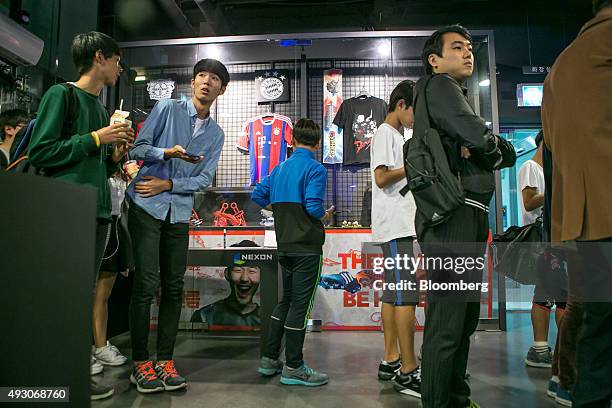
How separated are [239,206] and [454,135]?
3.81 meters

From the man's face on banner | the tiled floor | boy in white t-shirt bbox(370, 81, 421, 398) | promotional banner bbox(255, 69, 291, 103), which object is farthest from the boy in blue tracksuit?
promotional banner bbox(255, 69, 291, 103)

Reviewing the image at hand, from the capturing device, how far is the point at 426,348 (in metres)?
1.47

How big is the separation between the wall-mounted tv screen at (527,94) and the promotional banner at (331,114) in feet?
10.7

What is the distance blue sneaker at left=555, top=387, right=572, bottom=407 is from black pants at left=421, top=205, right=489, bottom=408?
0.79m

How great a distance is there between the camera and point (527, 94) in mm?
6625

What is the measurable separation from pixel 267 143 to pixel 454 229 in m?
3.71

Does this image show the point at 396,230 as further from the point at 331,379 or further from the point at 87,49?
the point at 87,49

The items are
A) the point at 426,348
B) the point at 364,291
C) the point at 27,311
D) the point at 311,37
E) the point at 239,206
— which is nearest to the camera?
the point at 27,311

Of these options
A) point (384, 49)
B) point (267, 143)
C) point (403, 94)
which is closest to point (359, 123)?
point (384, 49)

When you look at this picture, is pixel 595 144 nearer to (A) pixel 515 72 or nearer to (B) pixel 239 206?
(B) pixel 239 206

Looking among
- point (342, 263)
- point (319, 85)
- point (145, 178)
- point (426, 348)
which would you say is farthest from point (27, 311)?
point (319, 85)

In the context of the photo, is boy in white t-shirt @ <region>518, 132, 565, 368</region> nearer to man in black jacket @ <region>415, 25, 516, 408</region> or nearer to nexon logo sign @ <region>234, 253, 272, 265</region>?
man in black jacket @ <region>415, 25, 516, 408</region>

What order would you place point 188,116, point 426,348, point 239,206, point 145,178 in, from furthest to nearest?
point 239,206
point 188,116
point 145,178
point 426,348

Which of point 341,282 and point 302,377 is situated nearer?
point 302,377
